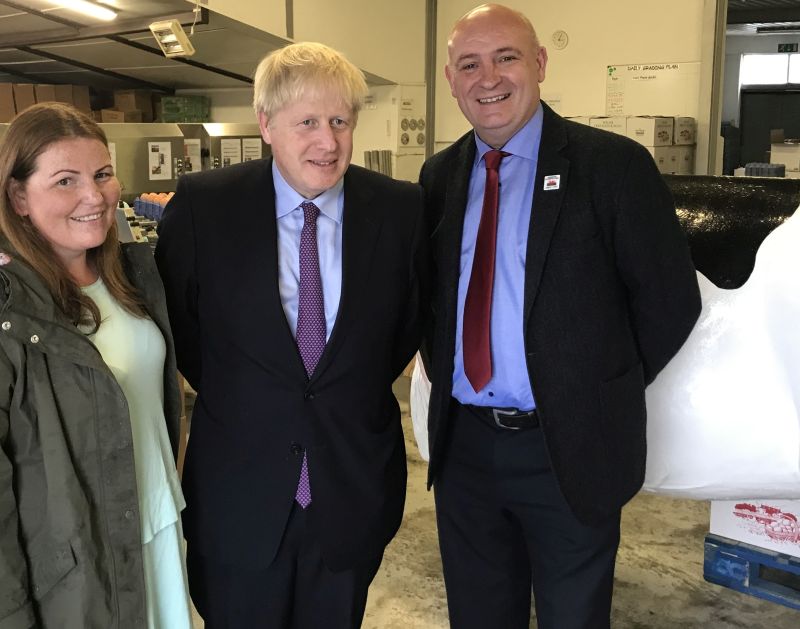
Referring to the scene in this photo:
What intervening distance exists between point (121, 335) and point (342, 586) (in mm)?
650

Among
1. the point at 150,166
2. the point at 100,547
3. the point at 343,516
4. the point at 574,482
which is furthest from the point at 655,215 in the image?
the point at 150,166

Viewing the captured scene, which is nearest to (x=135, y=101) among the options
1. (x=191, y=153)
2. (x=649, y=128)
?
(x=191, y=153)

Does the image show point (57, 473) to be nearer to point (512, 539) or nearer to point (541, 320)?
point (541, 320)

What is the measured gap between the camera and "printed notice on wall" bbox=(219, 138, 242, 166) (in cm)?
489

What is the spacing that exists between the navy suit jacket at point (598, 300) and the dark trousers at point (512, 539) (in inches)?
3.2

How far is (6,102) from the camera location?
466 cm

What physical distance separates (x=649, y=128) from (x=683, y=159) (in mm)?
476

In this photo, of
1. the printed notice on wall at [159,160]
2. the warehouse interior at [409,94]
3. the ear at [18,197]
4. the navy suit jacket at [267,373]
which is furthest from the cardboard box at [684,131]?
the ear at [18,197]

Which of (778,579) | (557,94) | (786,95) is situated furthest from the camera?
(786,95)

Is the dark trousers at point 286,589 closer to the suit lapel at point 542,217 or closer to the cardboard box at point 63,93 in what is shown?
the suit lapel at point 542,217

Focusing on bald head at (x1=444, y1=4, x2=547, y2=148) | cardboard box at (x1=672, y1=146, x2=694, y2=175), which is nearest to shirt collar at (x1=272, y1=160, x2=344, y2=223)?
bald head at (x1=444, y1=4, x2=547, y2=148)

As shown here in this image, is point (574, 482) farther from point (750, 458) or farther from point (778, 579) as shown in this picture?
point (778, 579)

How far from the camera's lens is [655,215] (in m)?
1.52

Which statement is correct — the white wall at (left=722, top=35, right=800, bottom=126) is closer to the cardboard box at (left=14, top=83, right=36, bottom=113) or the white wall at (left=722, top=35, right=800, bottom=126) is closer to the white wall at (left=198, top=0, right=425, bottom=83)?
the white wall at (left=198, top=0, right=425, bottom=83)
